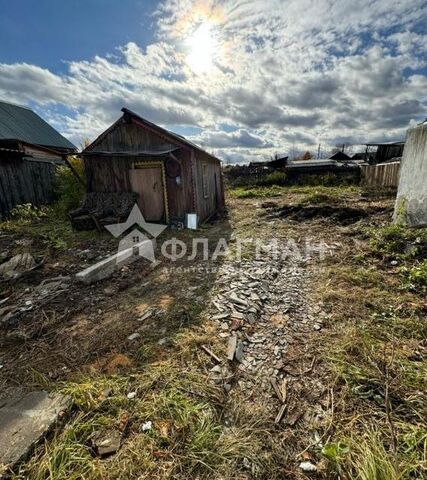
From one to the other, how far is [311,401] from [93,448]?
5.97 ft

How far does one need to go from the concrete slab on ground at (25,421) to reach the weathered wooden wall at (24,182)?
9.95 metres

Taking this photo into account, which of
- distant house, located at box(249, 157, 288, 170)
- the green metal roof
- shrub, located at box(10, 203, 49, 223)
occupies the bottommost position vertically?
shrub, located at box(10, 203, 49, 223)

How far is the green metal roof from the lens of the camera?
12312mm

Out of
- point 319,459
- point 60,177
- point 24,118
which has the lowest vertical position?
point 319,459

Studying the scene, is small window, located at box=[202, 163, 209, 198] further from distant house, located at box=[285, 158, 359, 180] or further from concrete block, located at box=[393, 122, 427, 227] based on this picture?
distant house, located at box=[285, 158, 359, 180]

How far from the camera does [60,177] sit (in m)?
11.1

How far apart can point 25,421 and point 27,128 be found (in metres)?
16.3

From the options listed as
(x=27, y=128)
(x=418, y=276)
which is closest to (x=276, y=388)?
(x=418, y=276)

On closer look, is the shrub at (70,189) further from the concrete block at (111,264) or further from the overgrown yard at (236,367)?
the concrete block at (111,264)

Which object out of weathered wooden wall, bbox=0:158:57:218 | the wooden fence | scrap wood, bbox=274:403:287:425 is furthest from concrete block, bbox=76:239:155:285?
the wooden fence

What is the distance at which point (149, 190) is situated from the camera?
341 inches

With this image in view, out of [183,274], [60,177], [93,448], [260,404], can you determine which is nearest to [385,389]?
[260,404]

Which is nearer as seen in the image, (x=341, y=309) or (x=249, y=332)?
(x=249, y=332)

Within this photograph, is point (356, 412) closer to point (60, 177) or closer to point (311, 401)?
point (311, 401)
